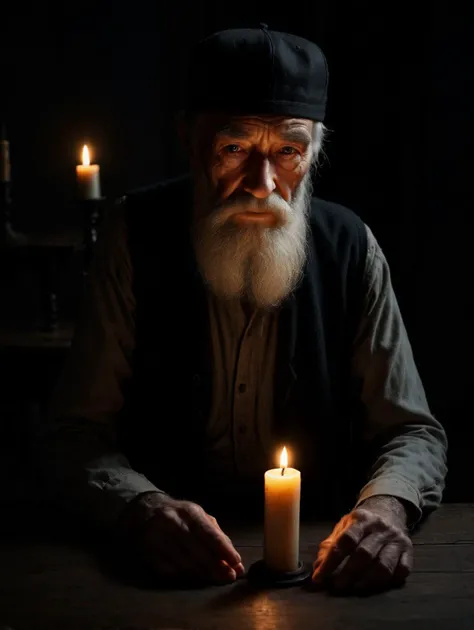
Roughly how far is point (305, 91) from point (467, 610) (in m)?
1.23

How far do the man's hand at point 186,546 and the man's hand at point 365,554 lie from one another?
0.17 m

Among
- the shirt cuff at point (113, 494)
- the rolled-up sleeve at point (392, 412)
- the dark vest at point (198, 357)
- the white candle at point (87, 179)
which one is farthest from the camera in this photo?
the white candle at point (87, 179)

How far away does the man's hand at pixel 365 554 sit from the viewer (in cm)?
189

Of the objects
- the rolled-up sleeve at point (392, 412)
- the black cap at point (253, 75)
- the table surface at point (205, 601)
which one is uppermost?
the black cap at point (253, 75)

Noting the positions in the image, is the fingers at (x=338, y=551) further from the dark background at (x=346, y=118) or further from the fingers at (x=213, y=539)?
the dark background at (x=346, y=118)

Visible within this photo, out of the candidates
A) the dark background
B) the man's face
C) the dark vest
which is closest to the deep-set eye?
the man's face

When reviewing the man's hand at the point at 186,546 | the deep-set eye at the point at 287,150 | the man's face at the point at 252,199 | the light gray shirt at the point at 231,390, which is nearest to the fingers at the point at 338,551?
the man's hand at the point at 186,546

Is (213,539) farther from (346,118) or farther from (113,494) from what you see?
(346,118)

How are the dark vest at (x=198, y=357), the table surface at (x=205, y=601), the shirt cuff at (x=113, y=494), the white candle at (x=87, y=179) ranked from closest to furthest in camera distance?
1. the table surface at (x=205, y=601)
2. the shirt cuff at (x=113, y=494)
3. the dark vest at (x=198, y=357)
4. the white candle at (x=87, y=179)

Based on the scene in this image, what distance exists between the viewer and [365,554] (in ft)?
6.28

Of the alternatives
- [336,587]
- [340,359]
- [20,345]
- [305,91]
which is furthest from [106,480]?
[20,345]

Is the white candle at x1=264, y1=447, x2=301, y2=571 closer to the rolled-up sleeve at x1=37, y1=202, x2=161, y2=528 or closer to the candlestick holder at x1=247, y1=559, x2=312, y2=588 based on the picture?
the candlestick holder at x1=247, y1=559, x2=312, y2=588

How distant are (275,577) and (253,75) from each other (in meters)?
1.13

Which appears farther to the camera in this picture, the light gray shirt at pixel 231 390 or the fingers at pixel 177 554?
the light gray shirt at pixel 231 390
